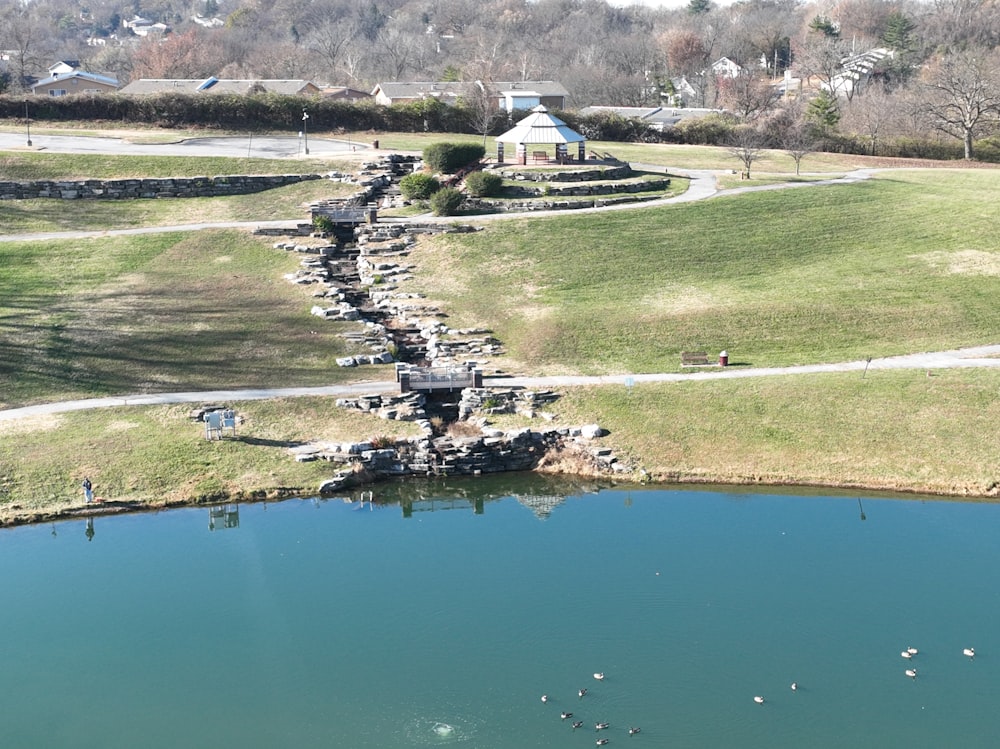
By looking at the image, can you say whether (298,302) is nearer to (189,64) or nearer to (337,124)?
(337,124)

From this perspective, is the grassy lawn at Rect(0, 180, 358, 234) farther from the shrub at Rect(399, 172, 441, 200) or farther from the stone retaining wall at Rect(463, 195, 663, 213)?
the stone retaining wall at Rect(463, 195, 663, 213)

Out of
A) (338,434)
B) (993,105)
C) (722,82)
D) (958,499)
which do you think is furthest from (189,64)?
(958,499)

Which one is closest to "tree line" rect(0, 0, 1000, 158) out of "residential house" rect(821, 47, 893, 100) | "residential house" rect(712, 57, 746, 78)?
"residential house" rect(821, 47, 893, 100)

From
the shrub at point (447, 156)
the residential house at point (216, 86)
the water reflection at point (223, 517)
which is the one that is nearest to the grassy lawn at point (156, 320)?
the water reflection at point (223, 517)

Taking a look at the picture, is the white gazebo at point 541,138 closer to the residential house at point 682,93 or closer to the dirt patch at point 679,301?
the dirt patch at point 679,301

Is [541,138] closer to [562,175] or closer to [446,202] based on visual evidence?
[562,175]

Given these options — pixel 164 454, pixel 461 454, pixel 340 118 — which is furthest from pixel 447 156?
pixel 164 454
